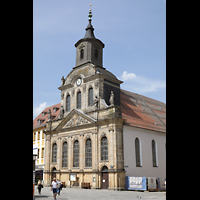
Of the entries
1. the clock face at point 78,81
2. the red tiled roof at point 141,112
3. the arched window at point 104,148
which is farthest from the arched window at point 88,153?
the clock face at point 78,81

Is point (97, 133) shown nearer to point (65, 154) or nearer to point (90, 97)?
point (90, 97)

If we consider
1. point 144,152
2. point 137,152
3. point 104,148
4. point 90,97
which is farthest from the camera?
point 90,97

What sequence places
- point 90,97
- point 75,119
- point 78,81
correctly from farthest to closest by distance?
point 78,81
point 75,119
point 90,97

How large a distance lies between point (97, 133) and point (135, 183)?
760 centimetres

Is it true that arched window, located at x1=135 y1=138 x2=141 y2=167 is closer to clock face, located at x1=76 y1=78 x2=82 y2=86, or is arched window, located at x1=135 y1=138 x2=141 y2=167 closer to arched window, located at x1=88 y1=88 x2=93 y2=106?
arched window, located at x1=88 y1=88 x2=93 y2=106

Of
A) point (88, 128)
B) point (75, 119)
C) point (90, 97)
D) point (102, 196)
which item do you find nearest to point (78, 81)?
point (90, 97)

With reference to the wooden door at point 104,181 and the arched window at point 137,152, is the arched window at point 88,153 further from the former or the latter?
the arched window at point 137,152

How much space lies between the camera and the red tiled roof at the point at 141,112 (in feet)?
118

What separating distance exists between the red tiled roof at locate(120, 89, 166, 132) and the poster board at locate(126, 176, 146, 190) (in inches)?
266

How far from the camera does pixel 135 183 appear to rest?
29094 mm
